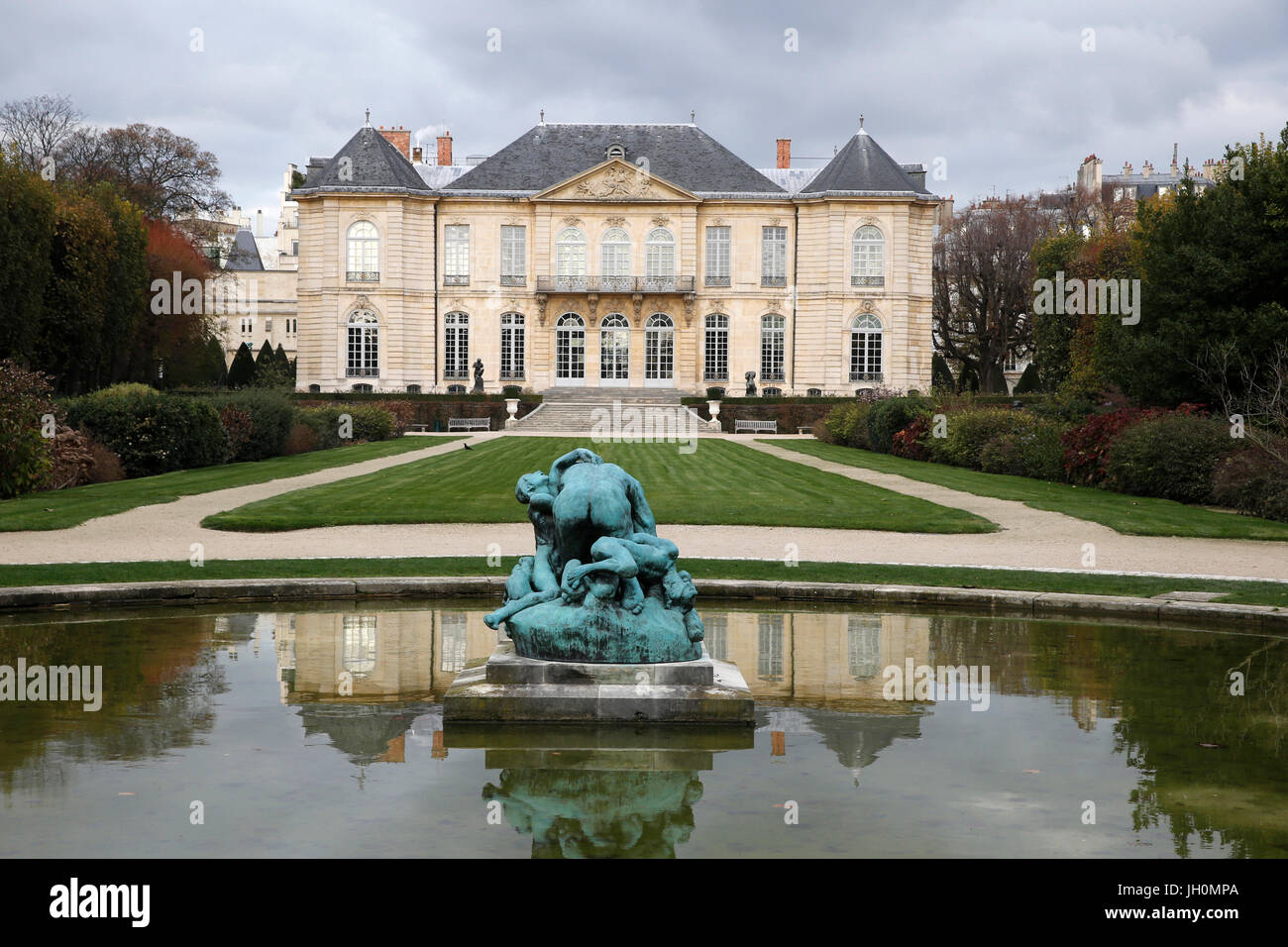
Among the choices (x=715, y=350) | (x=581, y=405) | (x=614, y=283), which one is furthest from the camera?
(x=715, y=350)

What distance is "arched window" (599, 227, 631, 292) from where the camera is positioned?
4891 centimetres

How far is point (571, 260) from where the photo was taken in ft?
161

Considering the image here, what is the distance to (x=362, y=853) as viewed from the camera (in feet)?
12.2

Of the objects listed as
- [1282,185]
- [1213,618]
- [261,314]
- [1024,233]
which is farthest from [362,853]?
[261,314]

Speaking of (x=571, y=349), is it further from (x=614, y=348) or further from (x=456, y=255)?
(x=456, y=255)

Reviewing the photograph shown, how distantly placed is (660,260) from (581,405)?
9174 mm

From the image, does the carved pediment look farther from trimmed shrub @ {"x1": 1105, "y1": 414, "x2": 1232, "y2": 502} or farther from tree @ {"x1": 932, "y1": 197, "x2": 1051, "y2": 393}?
trimmed shrub @ {"x1": 1105, "y1": 414, "x2": 1232, "y2": 502}

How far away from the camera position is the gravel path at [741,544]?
10.9 metres

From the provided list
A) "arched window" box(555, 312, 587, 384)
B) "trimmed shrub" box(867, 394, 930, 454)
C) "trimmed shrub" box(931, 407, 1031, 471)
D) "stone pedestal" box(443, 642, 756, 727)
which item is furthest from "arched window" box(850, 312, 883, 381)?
"stone pedestal" box(443, 642, 756, 727)

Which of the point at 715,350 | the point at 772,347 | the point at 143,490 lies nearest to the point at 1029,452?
the point at 143,490

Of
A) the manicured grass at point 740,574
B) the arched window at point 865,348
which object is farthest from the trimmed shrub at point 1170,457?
the arched window at point 865,348

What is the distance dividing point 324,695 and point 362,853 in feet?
7.19

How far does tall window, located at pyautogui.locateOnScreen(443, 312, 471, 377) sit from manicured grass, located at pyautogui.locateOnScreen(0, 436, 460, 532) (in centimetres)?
2267
